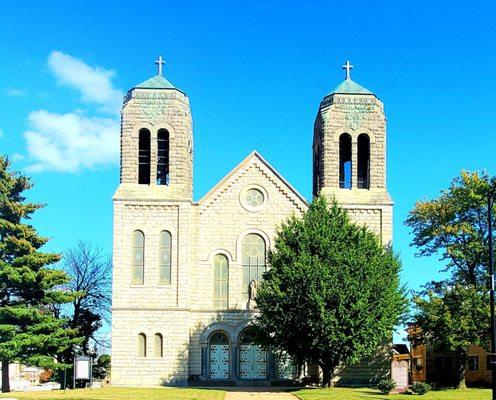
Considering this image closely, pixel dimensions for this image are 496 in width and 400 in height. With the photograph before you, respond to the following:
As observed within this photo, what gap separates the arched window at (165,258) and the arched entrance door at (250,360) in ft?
17.4

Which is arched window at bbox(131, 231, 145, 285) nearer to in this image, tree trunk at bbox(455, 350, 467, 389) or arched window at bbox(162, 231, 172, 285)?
arched window at bbox(162, 231, 172, 285)

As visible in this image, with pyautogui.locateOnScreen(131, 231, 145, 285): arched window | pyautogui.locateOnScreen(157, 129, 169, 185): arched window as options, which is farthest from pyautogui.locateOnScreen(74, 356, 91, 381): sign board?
pyautogui.locateOnScreen(157, 129, 169, 185): arched window

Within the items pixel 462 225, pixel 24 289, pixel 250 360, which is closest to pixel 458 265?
pixel 462 225

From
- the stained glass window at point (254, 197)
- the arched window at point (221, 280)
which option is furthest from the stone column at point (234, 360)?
the stained glass window at point (254, 197)

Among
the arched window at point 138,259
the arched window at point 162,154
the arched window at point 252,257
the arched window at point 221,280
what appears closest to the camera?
the arched window at point 138,259

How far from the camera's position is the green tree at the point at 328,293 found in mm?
36438

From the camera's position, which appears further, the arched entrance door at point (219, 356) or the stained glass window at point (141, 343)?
the arched entrance door at point (219, 356)

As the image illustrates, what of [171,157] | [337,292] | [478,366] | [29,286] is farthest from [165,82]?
[478,366]

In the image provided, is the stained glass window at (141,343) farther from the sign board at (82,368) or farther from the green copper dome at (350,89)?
the green copper dome at (350,89)

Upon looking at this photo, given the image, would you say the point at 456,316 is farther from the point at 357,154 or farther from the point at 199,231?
the point at 199,231

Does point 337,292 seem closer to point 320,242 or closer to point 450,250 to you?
point 320,242

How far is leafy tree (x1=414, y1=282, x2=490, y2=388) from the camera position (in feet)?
128

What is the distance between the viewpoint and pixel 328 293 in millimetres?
36406

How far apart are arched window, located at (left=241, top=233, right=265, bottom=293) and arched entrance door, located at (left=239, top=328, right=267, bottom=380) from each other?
286 cm
